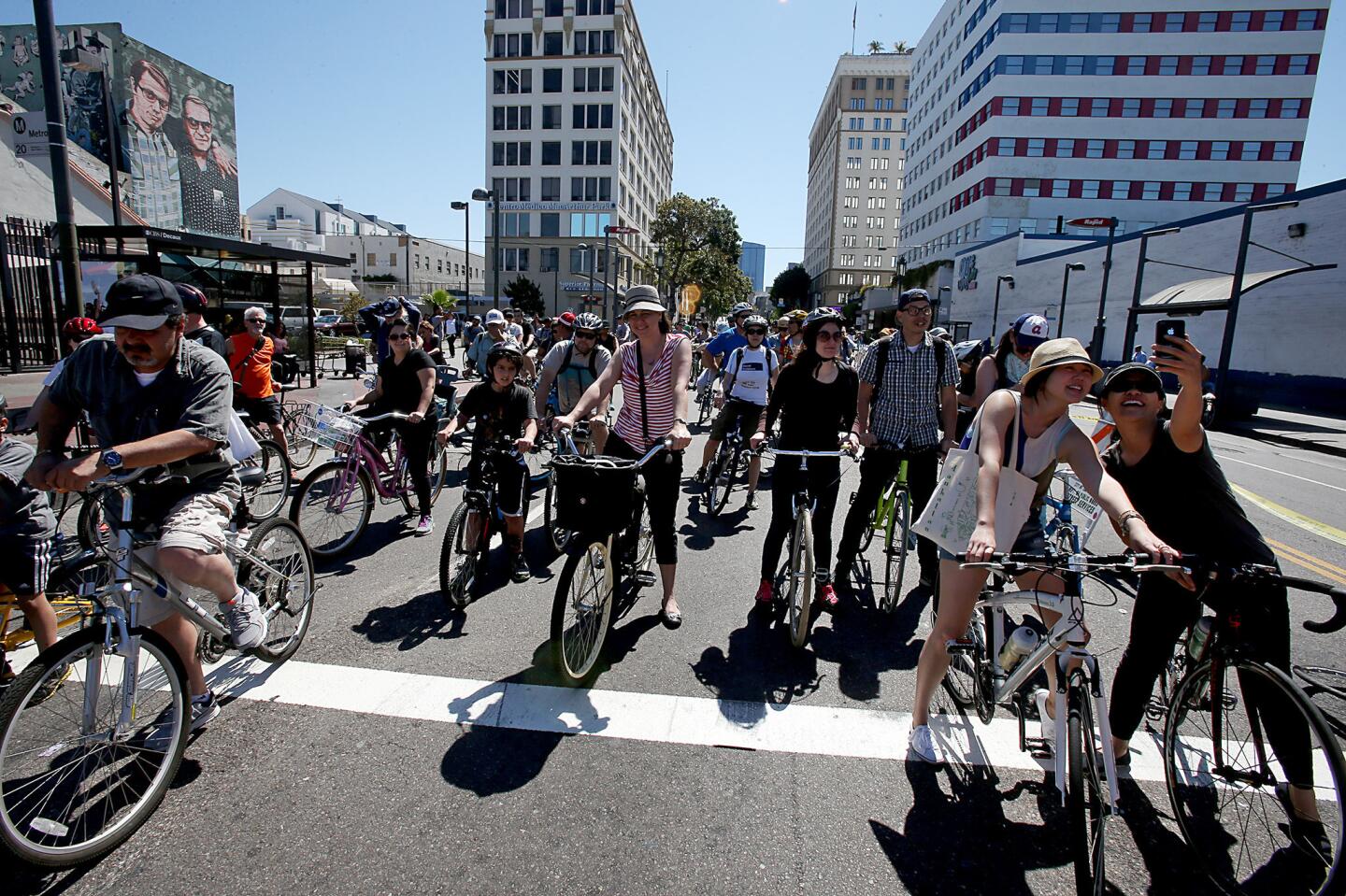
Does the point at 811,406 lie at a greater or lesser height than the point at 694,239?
lesser

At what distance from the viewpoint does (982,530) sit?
2609 mm

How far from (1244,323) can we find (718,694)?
3114cm

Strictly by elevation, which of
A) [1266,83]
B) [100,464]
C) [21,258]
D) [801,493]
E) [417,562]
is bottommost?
[417,562]

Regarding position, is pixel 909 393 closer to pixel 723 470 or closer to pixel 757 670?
pixel 757 670

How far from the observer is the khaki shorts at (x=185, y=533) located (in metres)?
2.83

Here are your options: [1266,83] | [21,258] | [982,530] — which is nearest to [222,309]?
[21,258]

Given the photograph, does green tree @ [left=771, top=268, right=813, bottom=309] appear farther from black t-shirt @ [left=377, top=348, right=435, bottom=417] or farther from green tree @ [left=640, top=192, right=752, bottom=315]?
black t-shirt @ [left=377, top=348, right=435, bottom=417]

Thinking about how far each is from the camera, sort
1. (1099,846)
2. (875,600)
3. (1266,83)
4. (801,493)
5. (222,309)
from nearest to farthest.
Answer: (1099,846) < (801,493) < (875,600) < (222,309) < (1266,83)

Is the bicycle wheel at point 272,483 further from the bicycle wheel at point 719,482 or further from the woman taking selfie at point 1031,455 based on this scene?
the woman taking selfie at point 1031,455

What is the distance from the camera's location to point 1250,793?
2.74m

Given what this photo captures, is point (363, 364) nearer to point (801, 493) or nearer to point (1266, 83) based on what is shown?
point (801, 493)

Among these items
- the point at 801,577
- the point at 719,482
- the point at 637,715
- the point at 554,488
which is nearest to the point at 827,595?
the point at 801,577

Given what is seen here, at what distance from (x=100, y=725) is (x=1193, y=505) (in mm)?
4417

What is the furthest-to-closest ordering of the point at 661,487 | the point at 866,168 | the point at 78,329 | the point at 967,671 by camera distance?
the point at 866,168 → the point at 78,329 → the point at 661,487 → the point at 967,671
